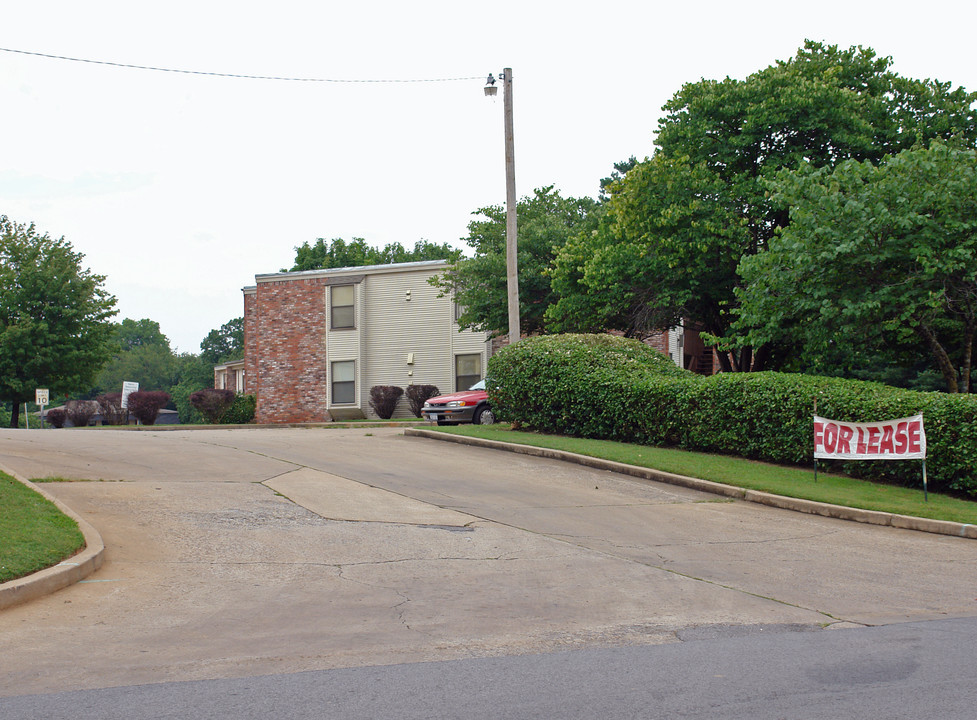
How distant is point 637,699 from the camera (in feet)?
16.2

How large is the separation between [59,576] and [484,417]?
17.7 meters

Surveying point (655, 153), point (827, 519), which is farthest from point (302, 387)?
point (827, 519)

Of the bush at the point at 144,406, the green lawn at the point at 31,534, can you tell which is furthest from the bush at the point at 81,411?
the green lawn at the point at 31,534

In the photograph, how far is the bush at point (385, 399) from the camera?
37188 mm

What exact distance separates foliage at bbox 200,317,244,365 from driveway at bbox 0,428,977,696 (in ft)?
365

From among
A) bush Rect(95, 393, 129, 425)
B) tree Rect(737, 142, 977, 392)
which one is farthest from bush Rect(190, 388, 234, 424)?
tree Rect(737, 142, 977, 392)

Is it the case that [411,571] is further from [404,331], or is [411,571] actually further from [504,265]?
[404,331]

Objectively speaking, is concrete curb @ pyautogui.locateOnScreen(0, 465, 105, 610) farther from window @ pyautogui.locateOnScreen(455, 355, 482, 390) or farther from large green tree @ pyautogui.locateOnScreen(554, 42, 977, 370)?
window @ pyautogui.locateOnScreen(455, 355, 482, 390)

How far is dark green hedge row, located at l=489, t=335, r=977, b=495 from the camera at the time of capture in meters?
13.9

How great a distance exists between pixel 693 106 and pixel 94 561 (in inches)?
763

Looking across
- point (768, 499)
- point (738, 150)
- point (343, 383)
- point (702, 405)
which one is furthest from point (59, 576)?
point (343, 383)

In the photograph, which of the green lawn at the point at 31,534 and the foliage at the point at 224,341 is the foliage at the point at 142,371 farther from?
the green lawn at the point at 31,534

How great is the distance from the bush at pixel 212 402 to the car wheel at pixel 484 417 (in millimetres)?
17233

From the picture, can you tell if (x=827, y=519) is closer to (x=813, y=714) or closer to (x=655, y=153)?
(x=813, y=714)
